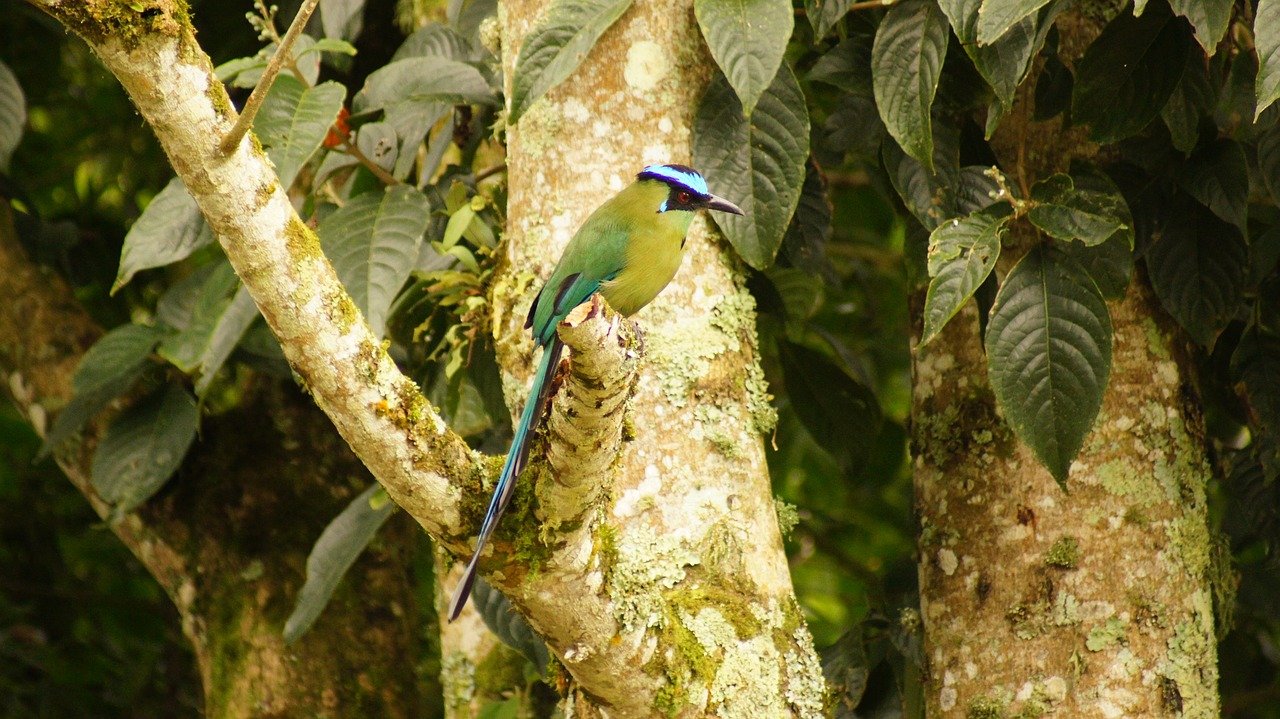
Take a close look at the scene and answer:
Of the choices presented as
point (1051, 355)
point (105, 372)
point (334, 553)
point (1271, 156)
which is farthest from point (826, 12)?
point (105, 372)

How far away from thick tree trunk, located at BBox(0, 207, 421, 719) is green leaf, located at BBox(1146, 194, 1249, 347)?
8.01ft

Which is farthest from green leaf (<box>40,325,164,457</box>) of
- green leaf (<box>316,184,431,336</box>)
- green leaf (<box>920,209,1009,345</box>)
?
green leaf (<box>920,209,1009,345</box>)

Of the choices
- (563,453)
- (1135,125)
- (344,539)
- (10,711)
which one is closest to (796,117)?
(1135,125)

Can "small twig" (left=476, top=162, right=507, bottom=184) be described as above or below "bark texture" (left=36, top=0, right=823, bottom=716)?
above

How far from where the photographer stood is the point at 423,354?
319 centimetres

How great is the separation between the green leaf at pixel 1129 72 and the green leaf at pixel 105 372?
2.39 m

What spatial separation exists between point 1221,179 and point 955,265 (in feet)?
2.30

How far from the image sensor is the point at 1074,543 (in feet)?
7.63

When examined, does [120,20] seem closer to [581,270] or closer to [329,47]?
[581,270]

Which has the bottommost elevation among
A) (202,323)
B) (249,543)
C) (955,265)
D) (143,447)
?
(249,543)

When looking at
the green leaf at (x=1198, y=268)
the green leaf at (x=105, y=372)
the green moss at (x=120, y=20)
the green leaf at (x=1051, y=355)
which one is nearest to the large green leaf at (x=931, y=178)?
the green leaf at (x=1051, y=355)

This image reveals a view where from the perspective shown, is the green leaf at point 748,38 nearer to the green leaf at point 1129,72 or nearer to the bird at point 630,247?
the bird at point 630,247

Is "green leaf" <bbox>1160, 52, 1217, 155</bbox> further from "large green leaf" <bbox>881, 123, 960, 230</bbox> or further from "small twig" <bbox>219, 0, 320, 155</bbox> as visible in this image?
"small twig" <bbox>219, 0, 320, 155</bbox>

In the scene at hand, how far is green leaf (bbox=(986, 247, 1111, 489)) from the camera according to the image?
6.95 ft
